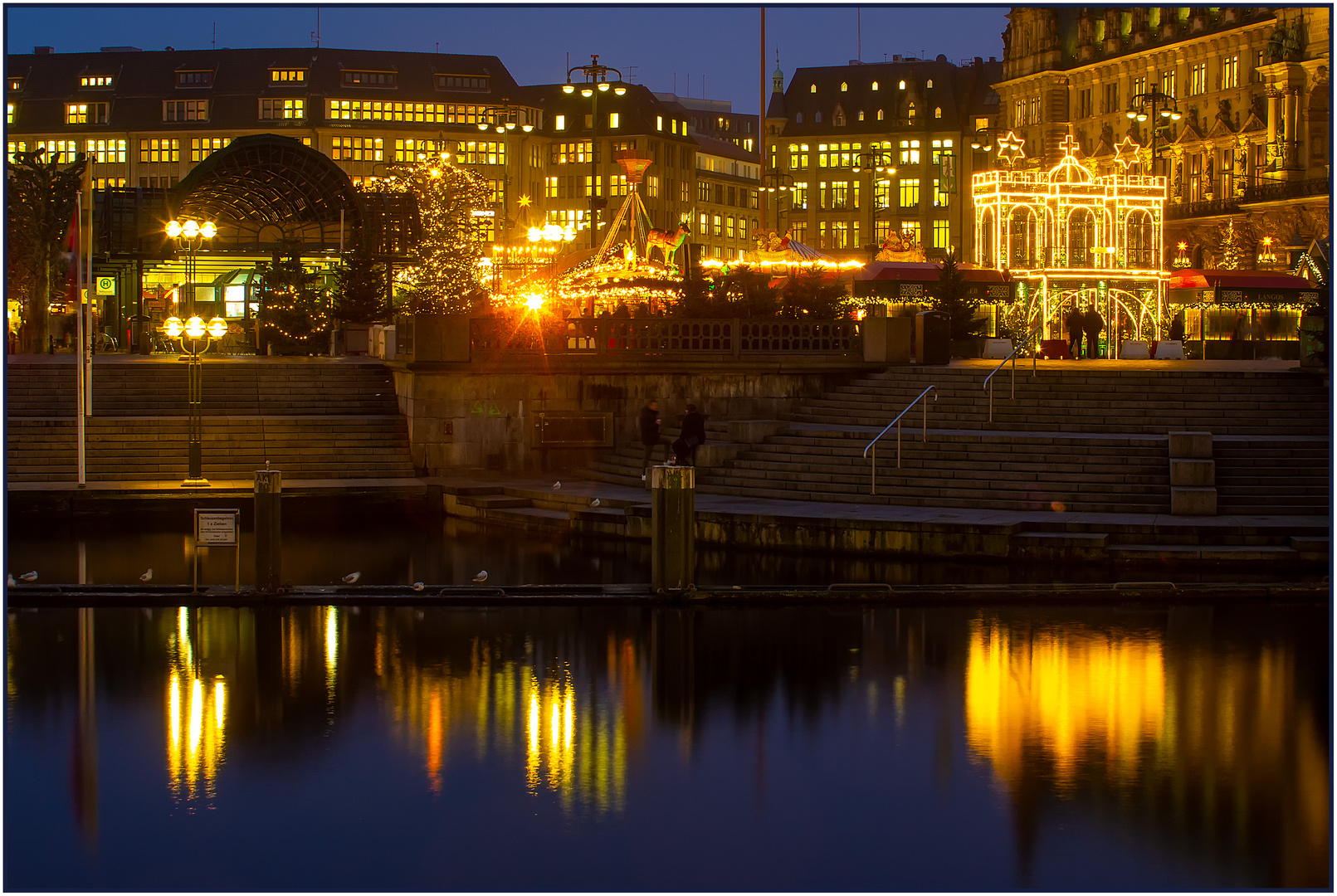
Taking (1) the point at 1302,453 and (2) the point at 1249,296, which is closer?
(1) the point at 1302,453

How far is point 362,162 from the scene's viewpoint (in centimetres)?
11294

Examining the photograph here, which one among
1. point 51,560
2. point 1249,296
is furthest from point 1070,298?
point 51,560

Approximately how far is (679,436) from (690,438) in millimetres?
1113

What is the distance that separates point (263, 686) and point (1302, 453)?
58.0ft

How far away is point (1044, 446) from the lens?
88.3 feet

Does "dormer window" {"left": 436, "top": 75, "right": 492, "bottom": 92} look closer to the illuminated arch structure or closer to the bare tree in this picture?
the bare tree

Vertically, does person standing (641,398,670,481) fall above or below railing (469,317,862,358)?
→ below

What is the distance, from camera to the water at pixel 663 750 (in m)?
10.0

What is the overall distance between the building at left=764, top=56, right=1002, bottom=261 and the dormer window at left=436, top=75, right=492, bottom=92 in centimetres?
2594

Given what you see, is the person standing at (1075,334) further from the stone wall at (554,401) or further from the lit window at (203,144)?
the lit window at (203,144)

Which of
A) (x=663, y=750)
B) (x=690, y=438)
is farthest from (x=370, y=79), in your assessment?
(x=663, y=750)

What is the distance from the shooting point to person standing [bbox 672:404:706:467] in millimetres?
28750

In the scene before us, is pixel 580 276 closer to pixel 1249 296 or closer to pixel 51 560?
pixel 51 560

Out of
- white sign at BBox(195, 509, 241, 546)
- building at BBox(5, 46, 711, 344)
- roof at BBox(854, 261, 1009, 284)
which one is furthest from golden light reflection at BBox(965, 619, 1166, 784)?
building at BBox(5, 46, 711, 344)
